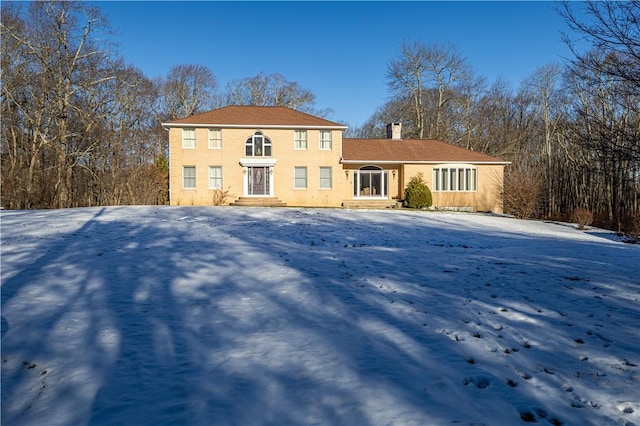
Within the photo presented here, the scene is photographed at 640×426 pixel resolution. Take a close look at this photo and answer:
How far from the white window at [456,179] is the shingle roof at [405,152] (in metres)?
0.63

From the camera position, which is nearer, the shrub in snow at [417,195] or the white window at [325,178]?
the shrub in snow at [417,195]

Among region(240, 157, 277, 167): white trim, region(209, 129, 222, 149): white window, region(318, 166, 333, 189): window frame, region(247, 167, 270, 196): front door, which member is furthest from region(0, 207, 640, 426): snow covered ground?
region(318, 166, 333, 189): window frame

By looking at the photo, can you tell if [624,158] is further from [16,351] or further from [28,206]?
[28,206]

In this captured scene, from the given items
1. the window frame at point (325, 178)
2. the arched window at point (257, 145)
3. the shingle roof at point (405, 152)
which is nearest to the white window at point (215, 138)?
the arched window at point (257, 145)

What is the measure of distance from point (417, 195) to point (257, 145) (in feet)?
34.3

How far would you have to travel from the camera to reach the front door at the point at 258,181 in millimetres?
25469

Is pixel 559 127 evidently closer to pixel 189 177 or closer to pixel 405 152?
pixel 405 152

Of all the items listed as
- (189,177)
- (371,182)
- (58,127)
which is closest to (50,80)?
(58,127)

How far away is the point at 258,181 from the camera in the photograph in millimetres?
25516

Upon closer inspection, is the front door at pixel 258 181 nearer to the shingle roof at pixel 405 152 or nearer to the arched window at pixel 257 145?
the arched window at pixel 257 145

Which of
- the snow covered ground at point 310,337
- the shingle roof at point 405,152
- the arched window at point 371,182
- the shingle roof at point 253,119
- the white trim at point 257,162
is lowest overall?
the snow covered ground at point 310,337

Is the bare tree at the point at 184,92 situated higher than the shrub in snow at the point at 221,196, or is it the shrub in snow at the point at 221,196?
the bare tree at the point at 184,92

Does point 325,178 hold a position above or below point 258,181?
above

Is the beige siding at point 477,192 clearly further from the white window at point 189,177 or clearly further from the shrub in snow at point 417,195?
the white window at point 189,177
